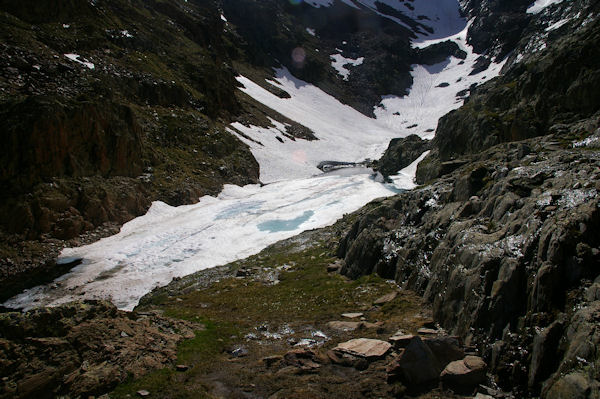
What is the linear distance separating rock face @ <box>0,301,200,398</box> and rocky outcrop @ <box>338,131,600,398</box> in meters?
8.86

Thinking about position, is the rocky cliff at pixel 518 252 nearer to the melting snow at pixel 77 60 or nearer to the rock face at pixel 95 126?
the rock face at pixel 95 126

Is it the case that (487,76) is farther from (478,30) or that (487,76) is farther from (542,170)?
(542,170)

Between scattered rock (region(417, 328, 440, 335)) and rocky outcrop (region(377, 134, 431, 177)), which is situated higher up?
rocky outcrop (region(377, 134, 431, 177))

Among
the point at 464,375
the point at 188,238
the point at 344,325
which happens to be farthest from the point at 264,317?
the point at 188,238

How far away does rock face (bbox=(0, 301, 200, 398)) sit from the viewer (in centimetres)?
798

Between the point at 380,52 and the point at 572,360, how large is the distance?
564 feet

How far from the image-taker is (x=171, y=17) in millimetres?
93625

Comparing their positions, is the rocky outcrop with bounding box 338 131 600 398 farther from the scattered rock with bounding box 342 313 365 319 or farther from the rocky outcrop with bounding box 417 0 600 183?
the rocky outcrop with bounding box 417 0 600 183

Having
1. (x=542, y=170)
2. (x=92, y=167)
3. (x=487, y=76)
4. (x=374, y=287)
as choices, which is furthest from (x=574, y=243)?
(x=487, y=76)

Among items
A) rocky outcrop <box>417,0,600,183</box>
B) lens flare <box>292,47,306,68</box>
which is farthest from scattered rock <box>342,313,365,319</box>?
lens flare <box>292,47,306,68</box>

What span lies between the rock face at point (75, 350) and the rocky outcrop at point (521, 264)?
29.1 feet

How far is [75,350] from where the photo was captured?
29.7 ft

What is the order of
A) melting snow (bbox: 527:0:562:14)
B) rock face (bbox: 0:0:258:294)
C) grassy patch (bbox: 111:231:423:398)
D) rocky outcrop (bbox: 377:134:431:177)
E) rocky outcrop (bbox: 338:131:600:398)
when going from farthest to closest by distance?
melting snow (bbox: 527:0:562:14) < rocky outcrop (bbox: 377:134:431:177) < rock face (bbox: 0:0:258:294) < grassy patch (bbox: 111:231:423:398) < rocky outcrop (bbox: 338:131:600:398)

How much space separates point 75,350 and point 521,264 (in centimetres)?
1198
